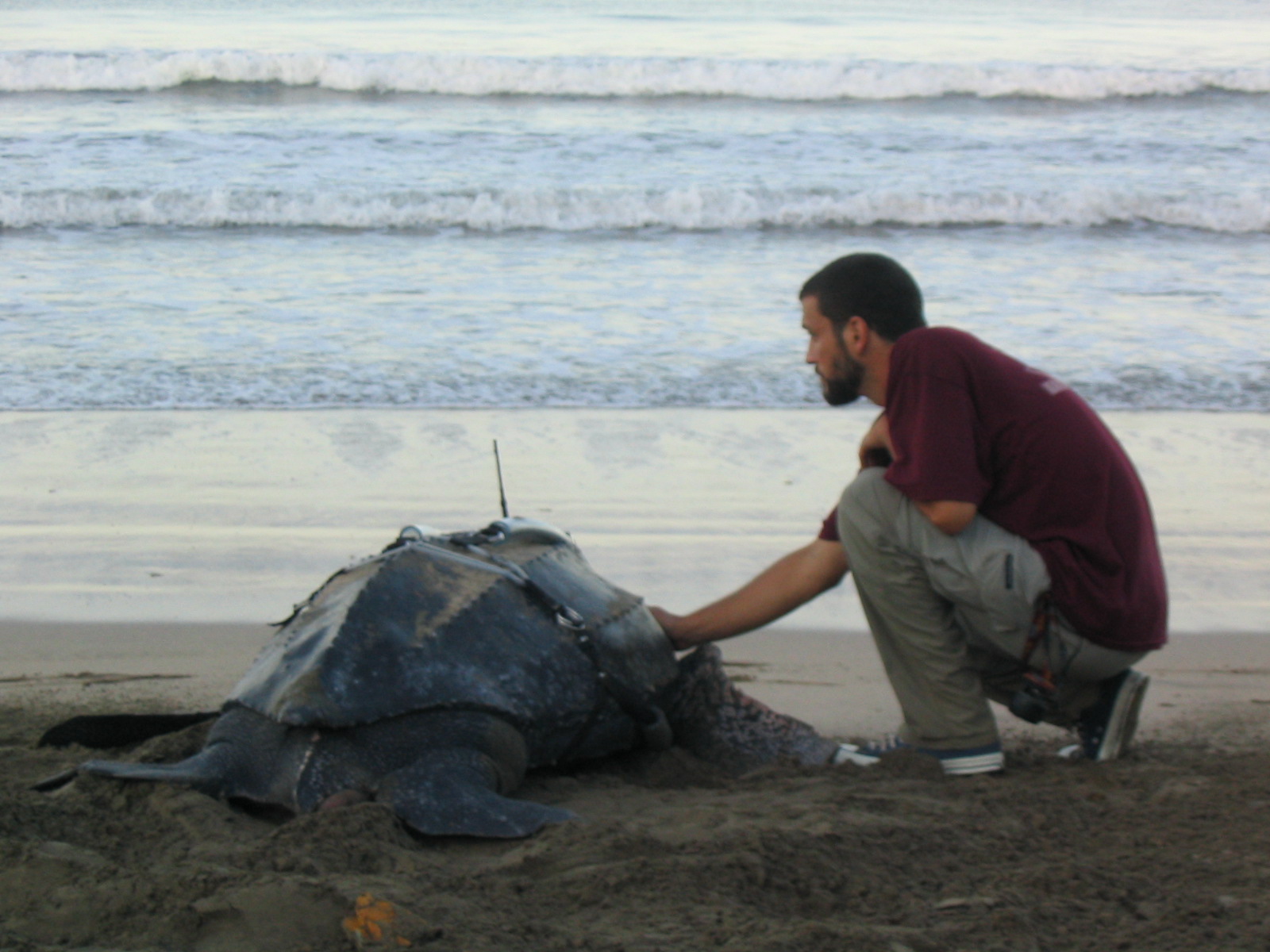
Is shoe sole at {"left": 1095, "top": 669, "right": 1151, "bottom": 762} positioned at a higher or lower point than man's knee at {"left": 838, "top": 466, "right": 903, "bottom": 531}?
lower

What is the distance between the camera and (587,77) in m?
15.9

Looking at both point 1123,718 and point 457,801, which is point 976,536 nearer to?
point 1123,718

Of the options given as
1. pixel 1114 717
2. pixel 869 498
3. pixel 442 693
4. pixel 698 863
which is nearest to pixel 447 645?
pixel 442 693

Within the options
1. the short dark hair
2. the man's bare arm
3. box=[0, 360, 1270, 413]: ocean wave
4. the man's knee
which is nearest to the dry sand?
the man's bare arm

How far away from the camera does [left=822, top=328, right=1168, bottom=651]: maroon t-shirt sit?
7.23ft

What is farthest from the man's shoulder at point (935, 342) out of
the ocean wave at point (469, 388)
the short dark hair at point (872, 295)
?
the ocean wave at point (469, 388)

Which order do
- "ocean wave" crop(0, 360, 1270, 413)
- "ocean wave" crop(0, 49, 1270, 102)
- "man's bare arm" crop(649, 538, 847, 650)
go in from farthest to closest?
"ocean wave" crop(0, 49, 1270, 102) → "ocean wave" crop(0, 360, 1270, 413) → "man's bare arm" crop(649, 538, 847, 650)

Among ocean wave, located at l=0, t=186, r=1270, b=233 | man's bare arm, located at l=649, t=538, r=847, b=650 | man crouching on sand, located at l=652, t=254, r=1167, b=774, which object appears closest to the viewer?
man crouching on sand, located at l=652, t=254, r=1167, b=774

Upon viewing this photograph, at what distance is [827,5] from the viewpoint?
27.0 metres

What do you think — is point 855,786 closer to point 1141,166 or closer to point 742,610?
point 742,610

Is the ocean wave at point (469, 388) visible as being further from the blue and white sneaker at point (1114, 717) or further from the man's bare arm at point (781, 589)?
the blue and white sneaker at point (1114, 717)

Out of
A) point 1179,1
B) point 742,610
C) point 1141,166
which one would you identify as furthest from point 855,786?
point 1179,1

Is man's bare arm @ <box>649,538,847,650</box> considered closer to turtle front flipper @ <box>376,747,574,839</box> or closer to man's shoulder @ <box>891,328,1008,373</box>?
man's shoulder @ <box>891,328,1008,373</box>

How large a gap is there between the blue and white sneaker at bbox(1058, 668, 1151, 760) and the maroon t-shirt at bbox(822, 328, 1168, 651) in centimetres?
16
